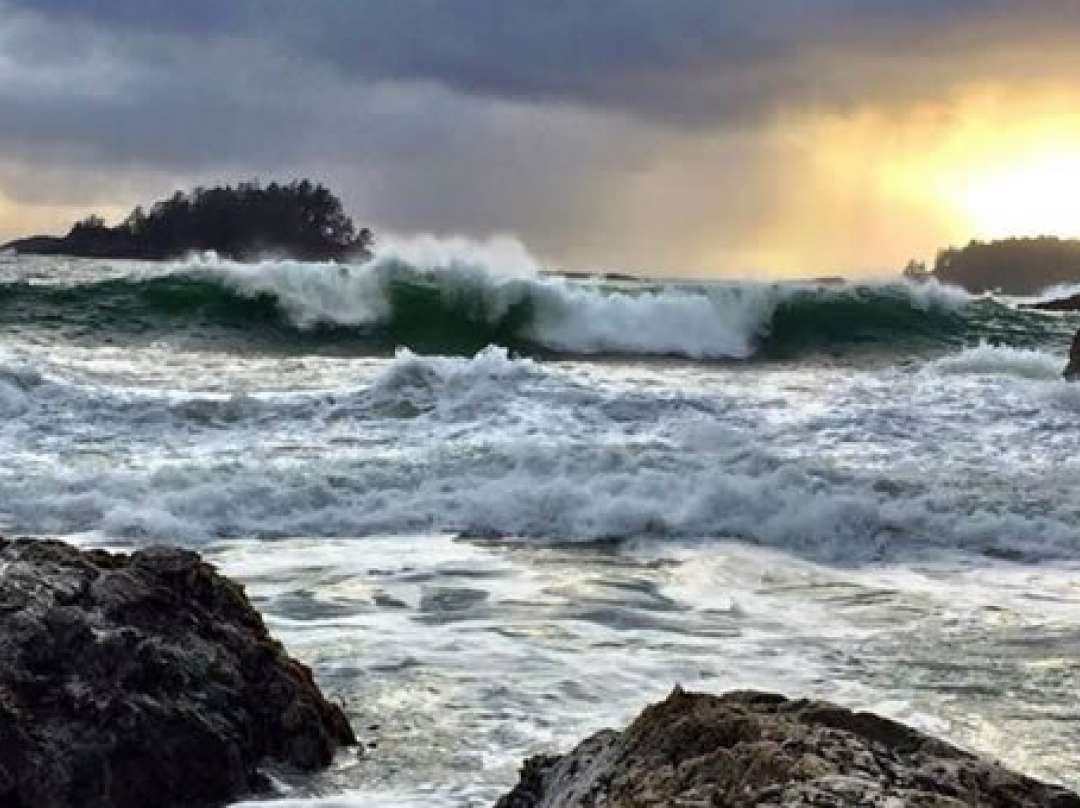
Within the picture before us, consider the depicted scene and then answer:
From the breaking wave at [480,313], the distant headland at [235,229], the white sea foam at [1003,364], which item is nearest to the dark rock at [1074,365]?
the white sea foam at [1003,364]

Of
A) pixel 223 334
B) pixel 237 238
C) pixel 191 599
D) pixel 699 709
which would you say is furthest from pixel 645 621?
pixel 237 238

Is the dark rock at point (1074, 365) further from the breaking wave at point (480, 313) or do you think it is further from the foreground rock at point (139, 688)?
the foreground rock at point (139, 688)

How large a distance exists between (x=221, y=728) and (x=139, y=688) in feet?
0.87

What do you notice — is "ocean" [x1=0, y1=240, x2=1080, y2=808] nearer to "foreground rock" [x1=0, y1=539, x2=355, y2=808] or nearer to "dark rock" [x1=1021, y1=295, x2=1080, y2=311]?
"foreground rock" [x1=0, y1=539, x2=355, y2=808]

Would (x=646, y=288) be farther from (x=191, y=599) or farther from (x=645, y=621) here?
(x=191, y=599)

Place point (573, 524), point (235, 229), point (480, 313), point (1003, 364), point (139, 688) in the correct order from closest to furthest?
point (139, 688) < point (573, 524) < point (1003, 364) < point (480, 313) < point (235, 229)

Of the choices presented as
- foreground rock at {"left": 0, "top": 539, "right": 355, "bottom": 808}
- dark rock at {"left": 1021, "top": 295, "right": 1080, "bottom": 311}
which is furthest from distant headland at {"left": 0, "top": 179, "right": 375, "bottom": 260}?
foreground rock at {"left": 0, "top": 539, "right": 355, "bottom": 808}

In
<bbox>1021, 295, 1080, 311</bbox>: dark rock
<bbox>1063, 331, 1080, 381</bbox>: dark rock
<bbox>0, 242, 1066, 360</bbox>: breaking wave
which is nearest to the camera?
<bbox>1063, 331, 1080, 381</bbox>: dark rock

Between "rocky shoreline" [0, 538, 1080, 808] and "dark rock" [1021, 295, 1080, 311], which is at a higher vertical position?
"dark rock" [1021, 295, 1080, 311]

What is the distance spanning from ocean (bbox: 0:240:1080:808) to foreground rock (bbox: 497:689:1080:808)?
1387 mm

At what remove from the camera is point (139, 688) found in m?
4.65

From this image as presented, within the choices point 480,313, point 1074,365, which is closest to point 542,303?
point 480,313

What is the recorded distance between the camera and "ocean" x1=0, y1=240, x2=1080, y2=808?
5.81m

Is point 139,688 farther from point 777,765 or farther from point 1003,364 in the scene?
point 1003,364
